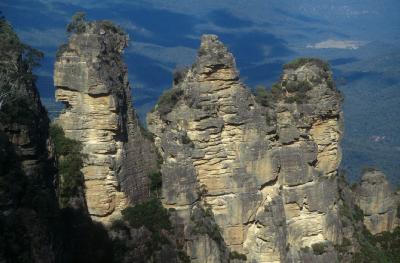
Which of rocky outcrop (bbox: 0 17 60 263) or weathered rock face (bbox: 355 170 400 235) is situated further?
weathered rock face (bbox: 355 170 400 235)

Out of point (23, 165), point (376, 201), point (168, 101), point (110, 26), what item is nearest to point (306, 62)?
point (168, 101)

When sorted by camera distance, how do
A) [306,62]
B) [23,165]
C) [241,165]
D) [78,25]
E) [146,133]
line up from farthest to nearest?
[306,62] < [241,165] < [146,133] < [78,25] < [23,165]

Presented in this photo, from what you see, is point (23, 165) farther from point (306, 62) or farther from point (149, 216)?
point (306, 62)

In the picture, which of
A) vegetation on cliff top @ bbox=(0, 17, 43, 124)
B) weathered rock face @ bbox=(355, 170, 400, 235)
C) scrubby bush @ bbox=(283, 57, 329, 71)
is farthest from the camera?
weathered rock face @ bbox=(355, 170, 400, 235)

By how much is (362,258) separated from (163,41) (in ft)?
388

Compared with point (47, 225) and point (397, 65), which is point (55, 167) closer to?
point (47, 225)

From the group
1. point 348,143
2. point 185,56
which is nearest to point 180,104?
point 348,143

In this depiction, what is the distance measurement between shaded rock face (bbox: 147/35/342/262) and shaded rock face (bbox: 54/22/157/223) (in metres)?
2.26

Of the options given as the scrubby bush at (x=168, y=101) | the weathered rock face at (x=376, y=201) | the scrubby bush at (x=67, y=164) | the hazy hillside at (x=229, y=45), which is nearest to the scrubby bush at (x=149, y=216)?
the scrubby bush at (x=67, y=164)

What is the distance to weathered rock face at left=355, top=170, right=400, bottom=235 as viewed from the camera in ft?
121

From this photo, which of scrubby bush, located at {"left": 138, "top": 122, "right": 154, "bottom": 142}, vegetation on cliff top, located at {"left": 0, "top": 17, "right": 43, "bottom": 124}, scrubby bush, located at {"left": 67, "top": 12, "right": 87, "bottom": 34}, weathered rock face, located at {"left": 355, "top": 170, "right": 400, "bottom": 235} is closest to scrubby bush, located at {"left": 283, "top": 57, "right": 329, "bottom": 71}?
weathered rock face, located at {"left": 355, "top": 170, "right": 400, "bottom": 235}

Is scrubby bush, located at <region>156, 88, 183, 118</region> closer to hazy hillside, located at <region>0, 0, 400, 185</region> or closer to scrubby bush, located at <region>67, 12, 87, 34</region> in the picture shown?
scrubby bush, located at <region>67, 12, 87, 34</region>

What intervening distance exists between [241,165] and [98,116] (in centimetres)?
723

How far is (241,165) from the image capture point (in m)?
28.8
